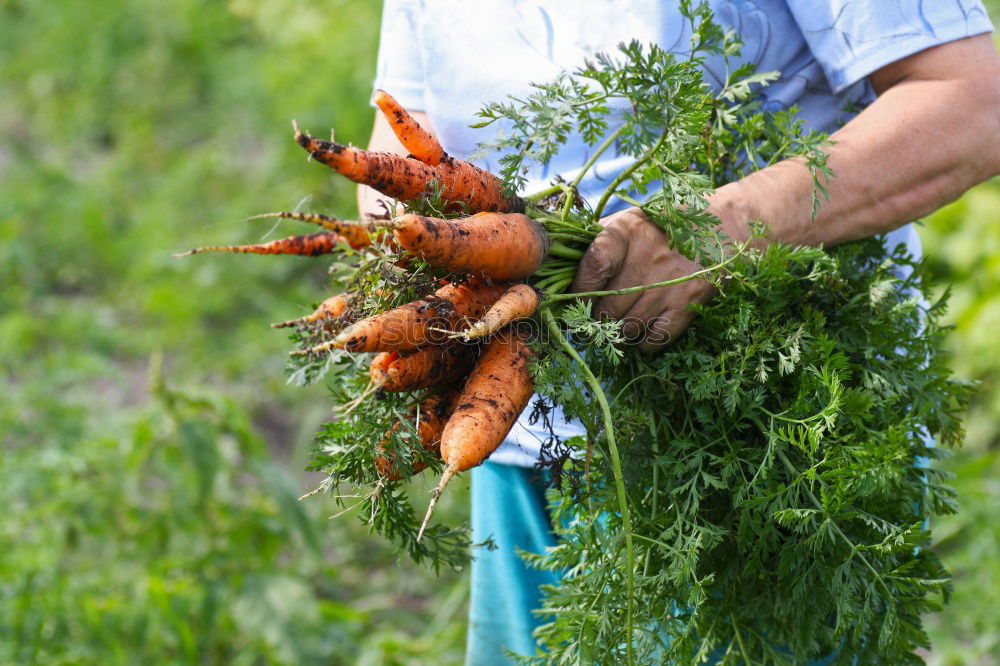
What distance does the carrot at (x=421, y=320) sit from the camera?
1.21 metres

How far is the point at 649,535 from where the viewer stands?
1.31 meters

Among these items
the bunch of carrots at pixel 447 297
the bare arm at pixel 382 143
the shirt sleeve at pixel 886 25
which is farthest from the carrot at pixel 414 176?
the shirt sleeve at pixel 886 25

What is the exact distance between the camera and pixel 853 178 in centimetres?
132

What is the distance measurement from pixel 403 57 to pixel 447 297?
594 millimetres

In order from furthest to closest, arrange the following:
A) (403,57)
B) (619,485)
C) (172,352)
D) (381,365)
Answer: (172,352)
(403,57)
(381,365)
(619,485)

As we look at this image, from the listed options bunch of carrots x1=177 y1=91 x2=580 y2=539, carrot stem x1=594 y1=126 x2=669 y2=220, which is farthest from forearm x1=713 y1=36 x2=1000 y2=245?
bunch of carrots x1=177 y1=91 x2=580 y2=539

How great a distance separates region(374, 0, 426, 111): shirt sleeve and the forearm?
25.1 inches

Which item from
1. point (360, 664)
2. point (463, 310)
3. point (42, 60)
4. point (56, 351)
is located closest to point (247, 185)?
point (56, 351)

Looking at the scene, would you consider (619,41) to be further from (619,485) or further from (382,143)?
(619,485)

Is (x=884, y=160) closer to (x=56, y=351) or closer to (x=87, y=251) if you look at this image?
(x=56, y=351)

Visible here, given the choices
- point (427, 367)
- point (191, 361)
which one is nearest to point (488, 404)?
point (427, 367)

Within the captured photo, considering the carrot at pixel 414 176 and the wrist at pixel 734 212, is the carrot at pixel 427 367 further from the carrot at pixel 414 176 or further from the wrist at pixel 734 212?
the wrist at pixel 734 212

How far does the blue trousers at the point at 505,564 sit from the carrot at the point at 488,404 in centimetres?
43

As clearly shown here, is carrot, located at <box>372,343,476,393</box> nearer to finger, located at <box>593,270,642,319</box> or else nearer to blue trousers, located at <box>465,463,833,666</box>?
finger, located at <box>593,270,642,319</box>
